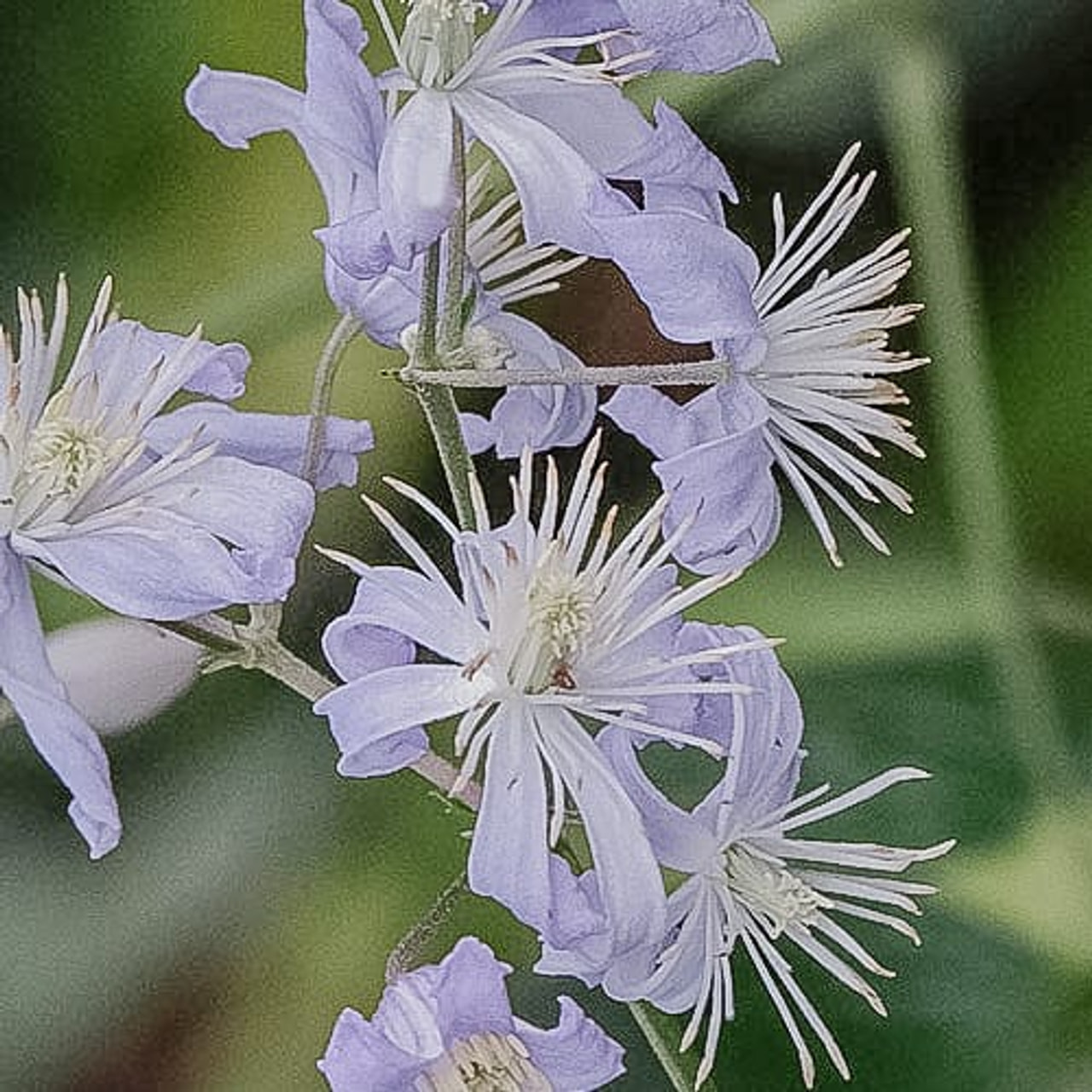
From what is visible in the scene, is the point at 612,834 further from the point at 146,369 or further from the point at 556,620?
the point at 146,369

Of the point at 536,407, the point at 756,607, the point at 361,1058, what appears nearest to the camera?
the point at 361,1058

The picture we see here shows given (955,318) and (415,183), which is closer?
(415,183)

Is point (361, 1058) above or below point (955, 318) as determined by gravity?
below

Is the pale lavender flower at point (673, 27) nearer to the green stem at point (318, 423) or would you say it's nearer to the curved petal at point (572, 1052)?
the green stem at point (318, 423)

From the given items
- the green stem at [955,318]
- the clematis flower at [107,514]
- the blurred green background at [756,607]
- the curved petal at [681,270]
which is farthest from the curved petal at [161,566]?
the green stem at [955,318]

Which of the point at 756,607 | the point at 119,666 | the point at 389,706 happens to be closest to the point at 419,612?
the point at 389,706

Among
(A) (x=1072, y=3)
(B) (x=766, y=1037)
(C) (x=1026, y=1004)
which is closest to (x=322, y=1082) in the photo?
(B) (x=766, y=1037)

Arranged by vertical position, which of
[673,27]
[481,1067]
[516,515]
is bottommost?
[481,1067]
